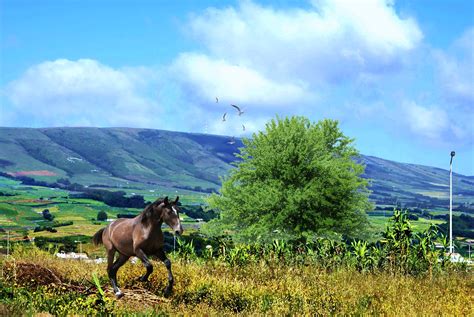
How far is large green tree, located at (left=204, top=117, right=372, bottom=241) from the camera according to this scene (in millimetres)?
41719

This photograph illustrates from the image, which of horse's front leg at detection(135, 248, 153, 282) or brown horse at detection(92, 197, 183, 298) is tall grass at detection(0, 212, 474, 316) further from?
horse's front leg at detection(135, 248, 153, 282)

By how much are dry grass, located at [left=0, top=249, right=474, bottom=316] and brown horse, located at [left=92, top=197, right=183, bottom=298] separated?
0.79 meters

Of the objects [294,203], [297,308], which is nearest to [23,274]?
[297,308]

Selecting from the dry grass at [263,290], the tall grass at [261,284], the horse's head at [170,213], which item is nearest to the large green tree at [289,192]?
the tall grass at [261,284]

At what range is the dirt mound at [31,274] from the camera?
16105 mm

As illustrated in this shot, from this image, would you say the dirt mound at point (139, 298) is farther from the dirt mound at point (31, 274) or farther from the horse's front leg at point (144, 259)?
the dirt mound at point (31, 274)

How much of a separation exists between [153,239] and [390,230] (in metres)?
11.9

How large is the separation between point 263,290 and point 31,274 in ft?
19.0

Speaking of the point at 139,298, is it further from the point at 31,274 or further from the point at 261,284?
the point at 261,284

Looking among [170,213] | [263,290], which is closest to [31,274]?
[170,213]

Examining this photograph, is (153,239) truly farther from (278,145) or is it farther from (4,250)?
(278,145)

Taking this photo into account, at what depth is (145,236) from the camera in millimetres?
14641

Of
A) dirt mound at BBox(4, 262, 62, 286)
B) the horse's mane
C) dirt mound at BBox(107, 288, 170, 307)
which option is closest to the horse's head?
the horse's mane

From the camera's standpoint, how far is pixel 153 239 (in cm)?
1461
